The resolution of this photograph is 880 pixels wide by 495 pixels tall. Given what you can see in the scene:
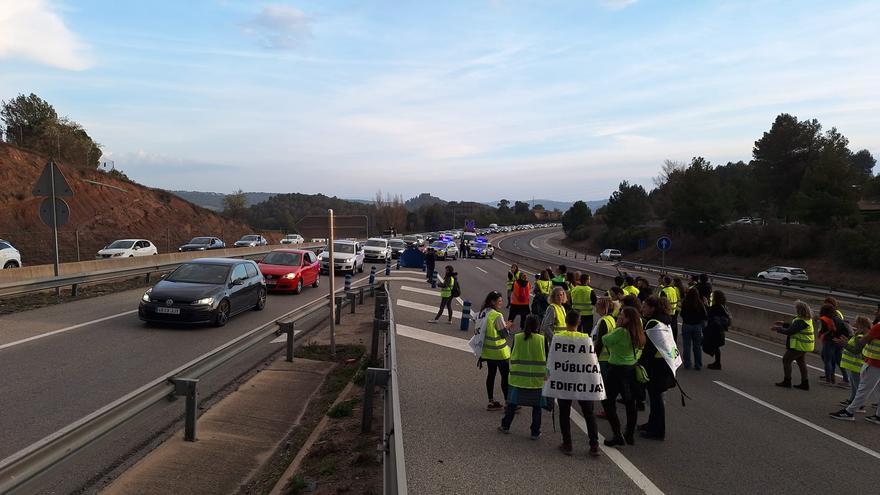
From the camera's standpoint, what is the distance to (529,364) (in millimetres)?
6789

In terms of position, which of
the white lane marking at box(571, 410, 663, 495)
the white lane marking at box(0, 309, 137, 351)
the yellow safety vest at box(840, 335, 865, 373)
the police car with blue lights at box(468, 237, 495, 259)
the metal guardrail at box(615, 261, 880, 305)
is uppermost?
the yellow safety vest at box(840, 335, 865, 373)

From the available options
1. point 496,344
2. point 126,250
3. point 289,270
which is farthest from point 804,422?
point 126,250

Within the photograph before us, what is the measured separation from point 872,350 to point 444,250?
40597mm

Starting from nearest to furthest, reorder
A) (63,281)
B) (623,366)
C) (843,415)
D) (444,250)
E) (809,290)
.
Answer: (623,366) → (843,415) → (63,281) → (809,290) → (444,250)

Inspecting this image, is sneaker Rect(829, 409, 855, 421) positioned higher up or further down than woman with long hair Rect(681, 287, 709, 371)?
further down

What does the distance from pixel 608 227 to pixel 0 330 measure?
95189mm

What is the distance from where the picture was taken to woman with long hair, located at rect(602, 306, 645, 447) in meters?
6.82

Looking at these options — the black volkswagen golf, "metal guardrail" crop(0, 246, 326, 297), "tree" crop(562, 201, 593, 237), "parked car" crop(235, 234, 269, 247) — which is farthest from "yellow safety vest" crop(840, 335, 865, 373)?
"tree" crop(562, 201, 593, 237)

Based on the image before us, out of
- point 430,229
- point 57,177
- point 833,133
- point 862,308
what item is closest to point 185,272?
point 57,177

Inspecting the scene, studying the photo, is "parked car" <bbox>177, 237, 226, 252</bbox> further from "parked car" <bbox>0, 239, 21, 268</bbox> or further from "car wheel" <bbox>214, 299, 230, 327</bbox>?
"car wheel" <bbox>214, 299, 230, 327</bbox>

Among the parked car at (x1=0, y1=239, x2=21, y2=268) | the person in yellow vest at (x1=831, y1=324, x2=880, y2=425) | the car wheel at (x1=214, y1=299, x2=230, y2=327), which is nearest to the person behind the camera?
the person in yellow vest at (x1=831, y1=324, x2=880, y2=425)

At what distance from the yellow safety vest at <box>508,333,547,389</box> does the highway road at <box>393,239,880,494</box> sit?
695 mm

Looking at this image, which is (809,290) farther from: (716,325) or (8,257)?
(8,257)

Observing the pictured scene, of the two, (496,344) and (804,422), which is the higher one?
(496,344)
